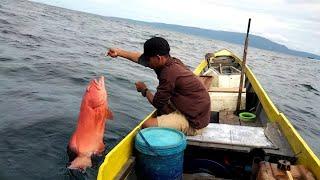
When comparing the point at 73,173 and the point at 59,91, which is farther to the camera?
the point at 59,91

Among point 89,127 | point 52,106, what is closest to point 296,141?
point 89,127

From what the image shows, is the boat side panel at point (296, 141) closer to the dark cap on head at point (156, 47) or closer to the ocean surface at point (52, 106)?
the dark cap on head at point (156, 47)

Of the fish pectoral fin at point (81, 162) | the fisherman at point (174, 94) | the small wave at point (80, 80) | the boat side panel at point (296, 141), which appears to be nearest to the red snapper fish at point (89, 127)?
the fish pectoral fin at point (81, 162)

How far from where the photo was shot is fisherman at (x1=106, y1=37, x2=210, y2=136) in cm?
555

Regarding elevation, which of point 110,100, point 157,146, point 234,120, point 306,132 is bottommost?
point 306,132

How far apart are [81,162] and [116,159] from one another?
1.78 metres

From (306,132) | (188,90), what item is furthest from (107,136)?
(306,132)

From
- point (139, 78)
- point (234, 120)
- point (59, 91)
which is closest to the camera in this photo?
point (234, 120)

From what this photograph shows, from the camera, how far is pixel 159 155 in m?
4.83

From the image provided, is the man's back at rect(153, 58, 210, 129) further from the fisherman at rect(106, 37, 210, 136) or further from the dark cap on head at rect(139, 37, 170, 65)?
the dark cap on head at rect(139, 37, 170, 65)

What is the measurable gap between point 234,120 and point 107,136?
332 cm

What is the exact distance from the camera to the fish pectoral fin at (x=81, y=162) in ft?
20.6

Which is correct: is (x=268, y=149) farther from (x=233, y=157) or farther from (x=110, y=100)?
(x=110, y=100)

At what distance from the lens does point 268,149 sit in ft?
18.3
